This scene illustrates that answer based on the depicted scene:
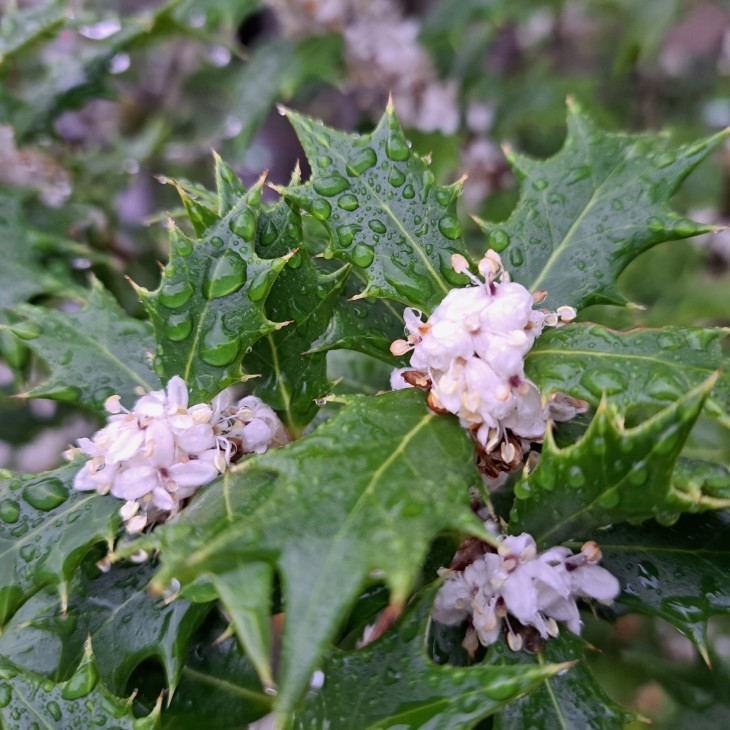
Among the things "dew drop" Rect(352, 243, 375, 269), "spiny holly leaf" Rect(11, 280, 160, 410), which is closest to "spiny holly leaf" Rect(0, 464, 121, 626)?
"spiny holly leaf" Rect(11, 280, 160, 410)

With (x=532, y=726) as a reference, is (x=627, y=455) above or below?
above

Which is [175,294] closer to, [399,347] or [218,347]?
[218,347]

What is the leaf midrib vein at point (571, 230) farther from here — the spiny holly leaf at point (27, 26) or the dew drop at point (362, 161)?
the spiny holly leaf at point (27, 26)

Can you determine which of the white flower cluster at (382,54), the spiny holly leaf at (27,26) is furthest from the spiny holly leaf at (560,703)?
the white flower cluster at (382,54)

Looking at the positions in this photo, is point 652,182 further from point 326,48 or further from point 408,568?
point 326,48

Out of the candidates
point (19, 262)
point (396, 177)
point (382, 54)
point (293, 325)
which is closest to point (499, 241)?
point (396, 177)

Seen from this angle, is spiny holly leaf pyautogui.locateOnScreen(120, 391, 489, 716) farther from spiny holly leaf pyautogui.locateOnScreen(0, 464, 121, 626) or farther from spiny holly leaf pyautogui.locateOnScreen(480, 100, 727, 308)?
spiny holly leaf pyautogui.locateOnScreen(480, 100, 727, 308)

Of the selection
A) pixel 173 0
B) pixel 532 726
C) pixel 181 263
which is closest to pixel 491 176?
pixel 173 0
